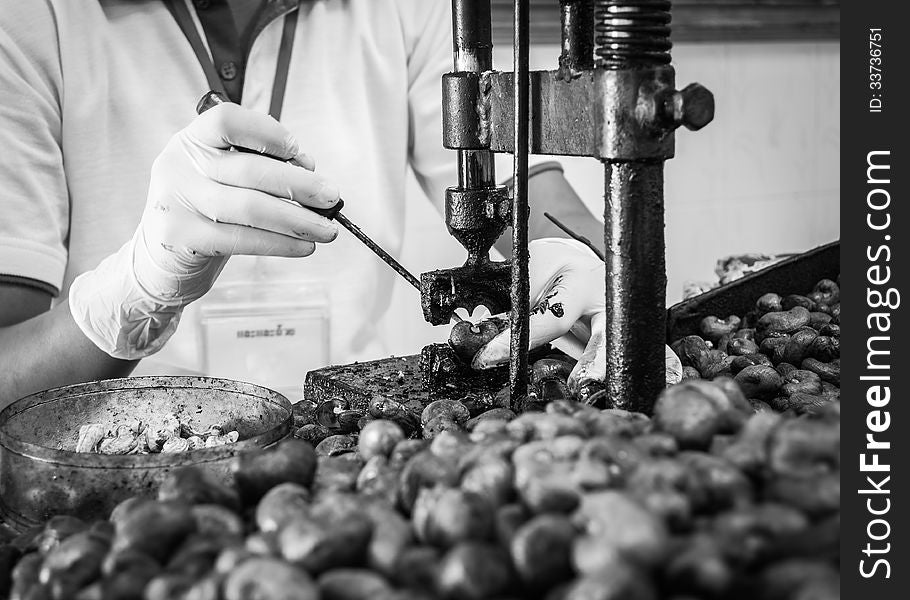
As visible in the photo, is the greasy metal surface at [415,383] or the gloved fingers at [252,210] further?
the gloved fingers at [252,210]

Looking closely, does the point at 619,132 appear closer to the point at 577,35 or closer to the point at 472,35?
the point at 577,35

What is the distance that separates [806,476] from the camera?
53 cm

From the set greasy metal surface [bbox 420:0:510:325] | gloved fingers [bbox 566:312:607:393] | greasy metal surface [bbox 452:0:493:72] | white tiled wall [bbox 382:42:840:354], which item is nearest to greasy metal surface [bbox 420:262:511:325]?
greasy metal surface [bbox 420:0:510:325]

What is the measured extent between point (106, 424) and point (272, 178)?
50 cm

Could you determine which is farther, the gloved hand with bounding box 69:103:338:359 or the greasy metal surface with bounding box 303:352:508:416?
the gloved hand with bounding box 69:103:338:359

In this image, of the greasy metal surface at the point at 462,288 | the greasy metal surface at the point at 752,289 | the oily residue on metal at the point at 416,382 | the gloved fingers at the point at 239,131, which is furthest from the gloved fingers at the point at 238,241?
the greasy metal surface at the point at 752,289

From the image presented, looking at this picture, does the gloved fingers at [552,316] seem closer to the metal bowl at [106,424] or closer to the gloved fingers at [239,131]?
the metal bowl at [106,424]

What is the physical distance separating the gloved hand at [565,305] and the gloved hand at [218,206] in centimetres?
35

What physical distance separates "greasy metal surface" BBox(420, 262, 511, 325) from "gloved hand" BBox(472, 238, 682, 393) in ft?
0.23

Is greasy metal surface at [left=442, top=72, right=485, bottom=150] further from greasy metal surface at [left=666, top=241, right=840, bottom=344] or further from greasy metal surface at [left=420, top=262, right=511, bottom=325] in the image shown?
greasy metal surface at [left=666, top=241, right=840, bottom=344]

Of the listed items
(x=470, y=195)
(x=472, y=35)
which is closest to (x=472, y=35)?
(x=472, y=35)

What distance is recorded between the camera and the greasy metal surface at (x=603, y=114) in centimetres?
82

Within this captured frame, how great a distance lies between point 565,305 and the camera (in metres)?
1.34

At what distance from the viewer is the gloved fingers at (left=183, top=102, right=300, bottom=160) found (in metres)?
1.34
